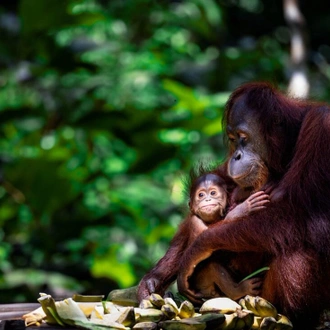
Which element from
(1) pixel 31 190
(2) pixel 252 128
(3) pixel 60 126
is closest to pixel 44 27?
(3) pixel 60 126

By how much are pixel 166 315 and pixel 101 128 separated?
4.26 meters

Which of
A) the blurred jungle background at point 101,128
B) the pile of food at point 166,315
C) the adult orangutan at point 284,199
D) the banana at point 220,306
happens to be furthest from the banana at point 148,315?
the blurred jungle background at point 101,128

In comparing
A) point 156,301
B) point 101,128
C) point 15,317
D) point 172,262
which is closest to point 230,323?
point 156,301

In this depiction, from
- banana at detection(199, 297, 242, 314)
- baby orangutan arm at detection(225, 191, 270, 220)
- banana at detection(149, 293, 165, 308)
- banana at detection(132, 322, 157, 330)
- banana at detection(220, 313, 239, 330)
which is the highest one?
baby orangutan arm at detection(225, 191, 270, 220)

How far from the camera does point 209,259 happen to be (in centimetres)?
264

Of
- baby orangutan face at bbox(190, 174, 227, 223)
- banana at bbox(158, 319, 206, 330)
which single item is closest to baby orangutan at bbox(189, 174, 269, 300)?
baby orangutan face at bbox(190, 174, 227, 223)

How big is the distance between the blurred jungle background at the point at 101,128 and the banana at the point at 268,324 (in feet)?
10.7

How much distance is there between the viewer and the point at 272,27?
9227 mm

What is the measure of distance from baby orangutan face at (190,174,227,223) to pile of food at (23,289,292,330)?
310 mm

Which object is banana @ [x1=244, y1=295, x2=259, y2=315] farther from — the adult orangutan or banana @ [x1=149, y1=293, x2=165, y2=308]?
banana @ [x1=149, y1=293, x2=165, y2=308]

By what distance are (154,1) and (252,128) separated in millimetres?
5767

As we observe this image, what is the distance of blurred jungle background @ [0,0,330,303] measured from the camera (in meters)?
6.17

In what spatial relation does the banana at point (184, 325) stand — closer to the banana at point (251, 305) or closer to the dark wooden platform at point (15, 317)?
the banana at point (251, 305)

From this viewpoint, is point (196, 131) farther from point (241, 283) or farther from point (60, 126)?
point (241, 283)
